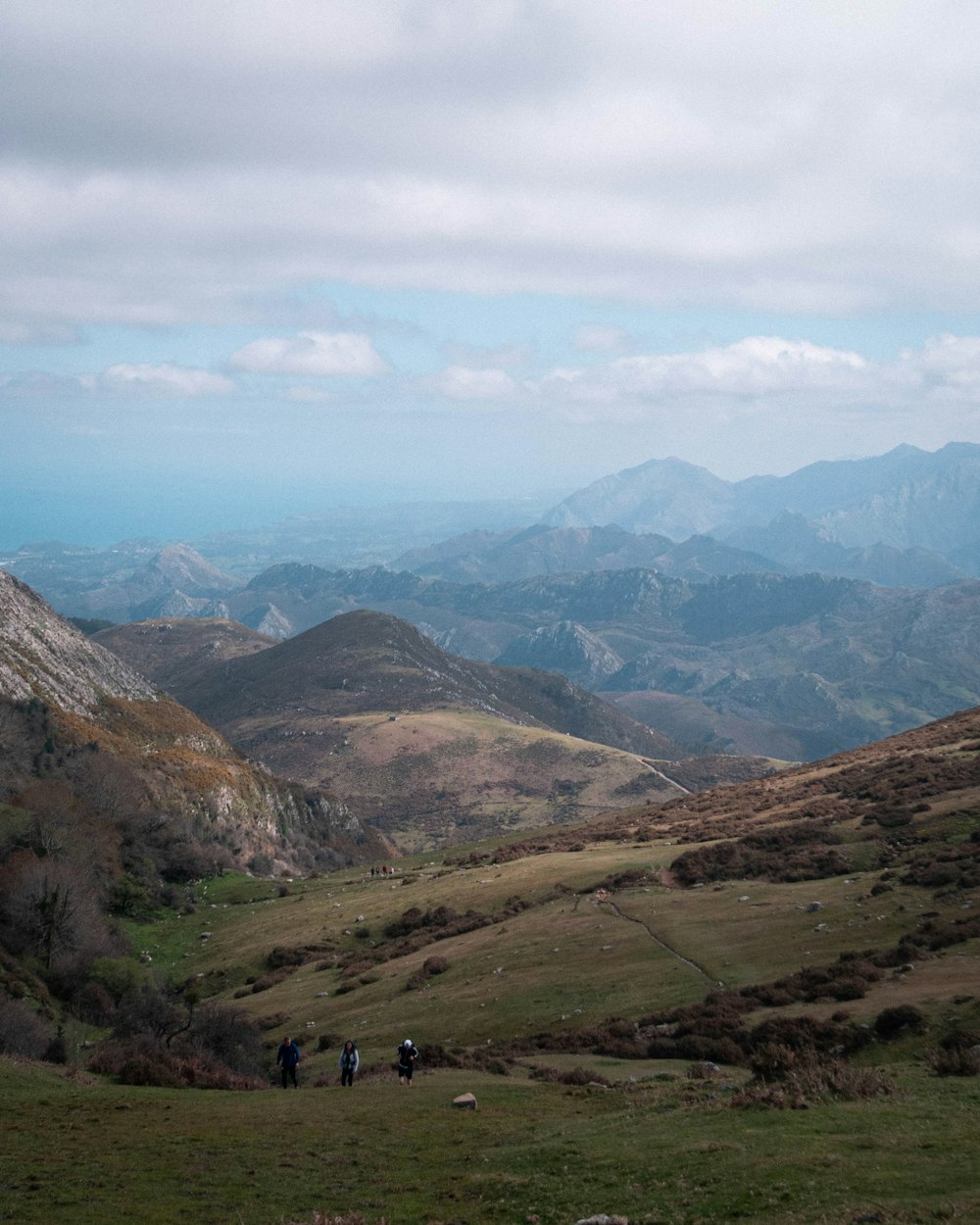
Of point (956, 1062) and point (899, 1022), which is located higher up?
point (956, 1062)

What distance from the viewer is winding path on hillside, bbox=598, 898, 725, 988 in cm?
3461

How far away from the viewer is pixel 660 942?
39281mm

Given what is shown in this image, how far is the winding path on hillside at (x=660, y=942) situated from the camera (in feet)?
114

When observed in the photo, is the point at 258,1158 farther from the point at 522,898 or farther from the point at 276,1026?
the point at 522,898

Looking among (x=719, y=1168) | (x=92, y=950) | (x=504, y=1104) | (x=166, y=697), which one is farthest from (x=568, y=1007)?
(x=166, y=697)

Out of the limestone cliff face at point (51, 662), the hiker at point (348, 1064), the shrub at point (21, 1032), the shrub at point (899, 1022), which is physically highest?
the limestone cliff face at point (51, 662)

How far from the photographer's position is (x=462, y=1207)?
17.6 m

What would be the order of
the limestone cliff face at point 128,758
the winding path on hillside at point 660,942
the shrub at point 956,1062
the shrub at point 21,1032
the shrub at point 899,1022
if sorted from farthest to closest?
the limestone cliff face at point 128,758 → the winding path on hillside at point 660,942 → the shrub at point 21,1032 → the shrub at point 899,1022 → the shrub at point 956,1062

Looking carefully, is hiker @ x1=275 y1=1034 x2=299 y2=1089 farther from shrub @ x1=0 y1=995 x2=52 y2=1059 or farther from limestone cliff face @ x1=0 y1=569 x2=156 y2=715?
limestone cliff face @ x1=0 y1=569 x2=156 y2=715

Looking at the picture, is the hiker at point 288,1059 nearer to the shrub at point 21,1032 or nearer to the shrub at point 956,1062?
the shrub at point 21,1032

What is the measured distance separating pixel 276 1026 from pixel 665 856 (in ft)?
74.6

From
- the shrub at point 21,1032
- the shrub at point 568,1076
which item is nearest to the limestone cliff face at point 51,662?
the shrub at point 21,1032

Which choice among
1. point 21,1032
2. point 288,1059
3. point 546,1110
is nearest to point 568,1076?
point 546,1110

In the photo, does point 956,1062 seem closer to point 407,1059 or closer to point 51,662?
point 407,1059
